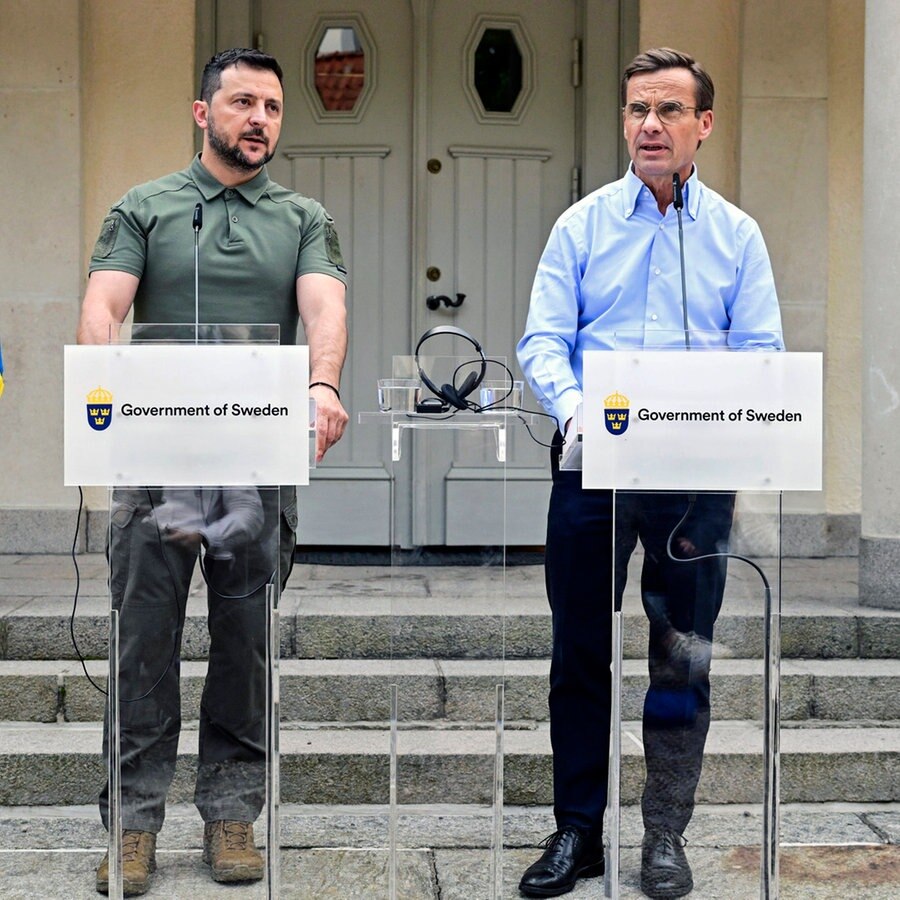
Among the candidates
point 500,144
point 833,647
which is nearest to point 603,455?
point 833,647

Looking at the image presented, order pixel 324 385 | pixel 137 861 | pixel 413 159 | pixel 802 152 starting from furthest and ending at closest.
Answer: pixel 413 159 → pixel 802 152 → pixel 324 385 → pixel 137 861

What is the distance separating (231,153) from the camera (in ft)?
12.3

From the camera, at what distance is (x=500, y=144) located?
7230mm

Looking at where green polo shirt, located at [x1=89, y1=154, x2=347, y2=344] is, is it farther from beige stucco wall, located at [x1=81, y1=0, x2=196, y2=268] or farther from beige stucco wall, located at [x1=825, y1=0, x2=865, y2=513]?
beige stucco wall, located at [x1=825, y1=0, x2=865, y2=513]

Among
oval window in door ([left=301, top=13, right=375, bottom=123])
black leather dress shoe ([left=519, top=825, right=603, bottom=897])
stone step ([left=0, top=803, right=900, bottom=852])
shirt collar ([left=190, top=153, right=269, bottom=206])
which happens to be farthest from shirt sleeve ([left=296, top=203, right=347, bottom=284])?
oval window in door ([left=301, top=13, right=375, bottom=123])

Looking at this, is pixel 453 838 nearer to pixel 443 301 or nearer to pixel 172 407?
pixel 172 407

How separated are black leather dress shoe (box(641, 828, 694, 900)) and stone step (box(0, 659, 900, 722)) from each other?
29cm

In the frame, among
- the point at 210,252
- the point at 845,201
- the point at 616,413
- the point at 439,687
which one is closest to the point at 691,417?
the point at 616,413

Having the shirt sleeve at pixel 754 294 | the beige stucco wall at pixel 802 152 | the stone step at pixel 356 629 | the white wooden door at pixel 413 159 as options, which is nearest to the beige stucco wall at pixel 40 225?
the white wooden door at pixel 413 159

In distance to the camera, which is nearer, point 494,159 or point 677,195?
point 677,195

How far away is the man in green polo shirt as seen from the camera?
328cm

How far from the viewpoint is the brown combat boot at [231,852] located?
329 cm

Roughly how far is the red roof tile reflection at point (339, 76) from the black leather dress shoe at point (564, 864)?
450 cm

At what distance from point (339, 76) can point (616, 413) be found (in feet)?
14.8
